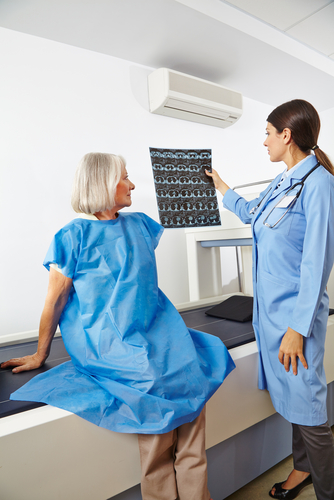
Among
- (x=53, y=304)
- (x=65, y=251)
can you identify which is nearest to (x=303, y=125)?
(x=65, y=251)

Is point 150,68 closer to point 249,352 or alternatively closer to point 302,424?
point 249,352

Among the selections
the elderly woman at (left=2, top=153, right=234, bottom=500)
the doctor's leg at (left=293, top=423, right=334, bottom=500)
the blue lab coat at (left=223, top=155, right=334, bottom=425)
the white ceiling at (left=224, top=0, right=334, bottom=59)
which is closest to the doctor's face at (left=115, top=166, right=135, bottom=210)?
the elderly woman at (left=2, top=153, right=234, bottom=500)

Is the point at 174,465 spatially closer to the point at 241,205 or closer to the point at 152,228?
the point at 152,228

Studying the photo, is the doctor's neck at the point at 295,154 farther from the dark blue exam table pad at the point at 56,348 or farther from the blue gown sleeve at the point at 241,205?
the dark blue exam table pad at the point at 56,348

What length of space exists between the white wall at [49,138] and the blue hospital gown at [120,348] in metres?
1.25

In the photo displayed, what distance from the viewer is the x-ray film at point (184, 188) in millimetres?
1760

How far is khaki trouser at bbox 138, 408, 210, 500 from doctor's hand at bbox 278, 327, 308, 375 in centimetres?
38

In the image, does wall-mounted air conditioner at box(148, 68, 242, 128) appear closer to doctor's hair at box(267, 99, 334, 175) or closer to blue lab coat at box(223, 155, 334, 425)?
doctor's hair at box(267, 99, 334, 175)

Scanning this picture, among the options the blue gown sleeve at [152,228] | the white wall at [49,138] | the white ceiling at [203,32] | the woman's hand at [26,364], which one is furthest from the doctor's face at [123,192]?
the white ceiling at [203,32]

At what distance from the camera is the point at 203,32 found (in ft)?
7.54

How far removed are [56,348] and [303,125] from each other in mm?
1368

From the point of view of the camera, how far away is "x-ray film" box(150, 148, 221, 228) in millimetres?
1760

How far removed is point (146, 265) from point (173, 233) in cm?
184

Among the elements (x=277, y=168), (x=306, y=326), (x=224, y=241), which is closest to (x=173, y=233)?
(x=224, y=241)
